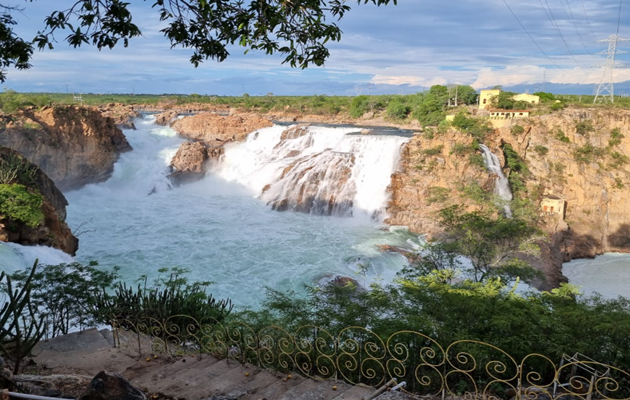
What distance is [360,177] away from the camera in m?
24.7

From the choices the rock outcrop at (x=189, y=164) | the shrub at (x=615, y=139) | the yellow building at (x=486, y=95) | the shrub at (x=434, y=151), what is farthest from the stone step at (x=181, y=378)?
the yellow building at (x=486, y=95)

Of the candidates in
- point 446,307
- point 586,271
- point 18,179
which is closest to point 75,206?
point 18,179

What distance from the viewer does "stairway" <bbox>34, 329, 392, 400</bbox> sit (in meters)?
4.02

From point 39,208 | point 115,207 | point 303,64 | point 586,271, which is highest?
point 303,64

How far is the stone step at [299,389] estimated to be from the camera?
3.95m

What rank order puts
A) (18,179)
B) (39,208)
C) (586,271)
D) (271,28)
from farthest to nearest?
1. (586,271)
2. (18,179)
3. (39,208)
4. (271,28)

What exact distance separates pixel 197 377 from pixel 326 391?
1311 millimetres

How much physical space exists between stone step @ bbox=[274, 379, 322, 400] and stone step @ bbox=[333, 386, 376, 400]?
34cm

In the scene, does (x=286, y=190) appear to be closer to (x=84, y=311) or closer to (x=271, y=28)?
(x=84, y=311)

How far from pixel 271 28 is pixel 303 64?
76 centimetres

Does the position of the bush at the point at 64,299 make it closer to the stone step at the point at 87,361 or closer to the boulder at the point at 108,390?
the stone step at the point at 87,361

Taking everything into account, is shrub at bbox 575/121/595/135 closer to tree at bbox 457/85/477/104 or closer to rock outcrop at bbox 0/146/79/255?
tree at bbox 457/85/477/104

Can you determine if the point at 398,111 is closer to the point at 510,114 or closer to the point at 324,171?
the point at 510,114

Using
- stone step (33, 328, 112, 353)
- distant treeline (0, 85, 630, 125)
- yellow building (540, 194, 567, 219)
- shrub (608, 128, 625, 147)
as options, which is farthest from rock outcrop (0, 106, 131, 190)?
shrub (608, 128, 625, 147)
